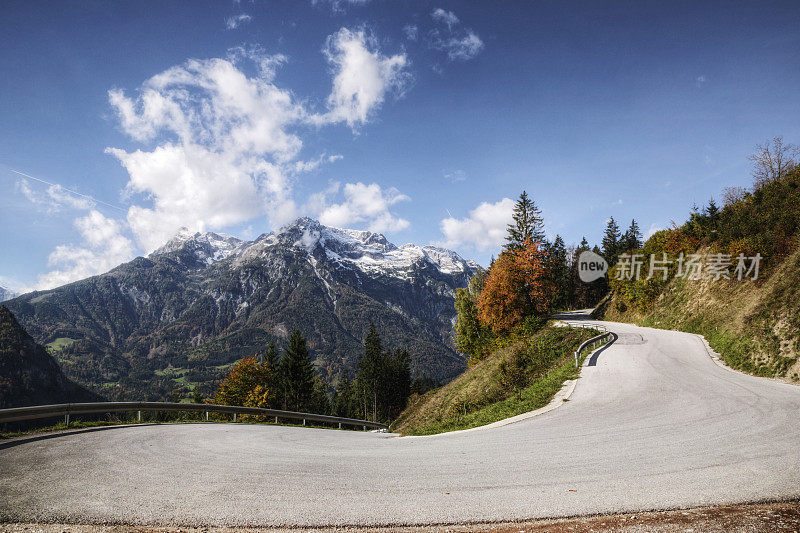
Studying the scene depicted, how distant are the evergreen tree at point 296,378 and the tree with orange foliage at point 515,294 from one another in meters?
28.7

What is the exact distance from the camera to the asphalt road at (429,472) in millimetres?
5172

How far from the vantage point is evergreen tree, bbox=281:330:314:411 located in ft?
161

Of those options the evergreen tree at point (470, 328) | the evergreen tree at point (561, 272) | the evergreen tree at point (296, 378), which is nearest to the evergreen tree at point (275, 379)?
the evergreen tree at point (296, 378)

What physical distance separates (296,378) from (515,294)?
33.8 metres

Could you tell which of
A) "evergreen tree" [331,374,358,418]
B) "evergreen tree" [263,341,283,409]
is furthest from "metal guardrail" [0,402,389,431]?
"evergreen tree" [331,374,358,418]

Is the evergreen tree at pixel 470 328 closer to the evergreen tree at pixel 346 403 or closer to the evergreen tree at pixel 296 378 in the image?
the evergreen tree at pixel 296 378

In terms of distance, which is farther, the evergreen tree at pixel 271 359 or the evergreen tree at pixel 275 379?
the evergreen tree at pixel 271 359

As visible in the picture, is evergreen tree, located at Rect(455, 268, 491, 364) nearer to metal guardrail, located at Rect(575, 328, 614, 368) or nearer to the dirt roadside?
metal guardrail, located at Rect(575, 328, 614, 368)

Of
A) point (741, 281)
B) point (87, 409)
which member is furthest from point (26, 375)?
point (741, 281)

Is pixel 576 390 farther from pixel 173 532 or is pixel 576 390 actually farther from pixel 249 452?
pixel 173 532

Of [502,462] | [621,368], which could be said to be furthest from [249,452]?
[621,368]

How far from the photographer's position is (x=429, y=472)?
705 cm

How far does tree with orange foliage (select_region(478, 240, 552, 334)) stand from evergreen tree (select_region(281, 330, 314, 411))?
28688mm

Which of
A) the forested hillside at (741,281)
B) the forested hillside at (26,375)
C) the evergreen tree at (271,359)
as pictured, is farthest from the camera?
the forested hillside at (26,375)
